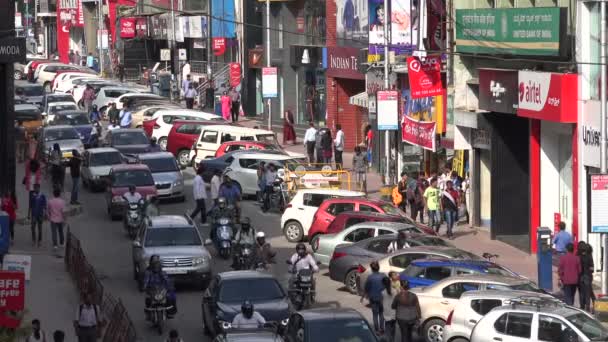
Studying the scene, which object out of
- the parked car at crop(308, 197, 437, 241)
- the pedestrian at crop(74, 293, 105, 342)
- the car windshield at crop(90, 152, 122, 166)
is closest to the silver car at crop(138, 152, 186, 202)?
the car windshield at crop(90, 152, 122, 166)

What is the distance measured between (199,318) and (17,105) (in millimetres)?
34539

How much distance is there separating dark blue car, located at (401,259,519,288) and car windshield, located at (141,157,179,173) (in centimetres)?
1653

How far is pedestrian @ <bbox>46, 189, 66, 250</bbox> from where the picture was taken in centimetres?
3322

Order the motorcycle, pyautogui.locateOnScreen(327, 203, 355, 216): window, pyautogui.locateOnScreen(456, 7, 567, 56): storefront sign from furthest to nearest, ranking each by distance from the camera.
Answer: pyautogui.locateOnScreen(327, 203, 355, 216): window
pyautogui.locateOnScreen(456, 7, 567, 56): storefront sign
the motorcycle

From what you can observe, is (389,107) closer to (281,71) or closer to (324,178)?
(324,178)

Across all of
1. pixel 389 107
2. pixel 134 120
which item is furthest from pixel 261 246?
pixel 134 120

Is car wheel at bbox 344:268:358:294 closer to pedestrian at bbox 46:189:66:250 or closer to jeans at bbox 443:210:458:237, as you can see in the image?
jeans at bbox 443:210:458:237

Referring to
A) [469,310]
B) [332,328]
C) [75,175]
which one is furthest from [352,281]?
[75,175]

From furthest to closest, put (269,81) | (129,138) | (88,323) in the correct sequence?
1. (269,81)
2. (129,138)
3. (88,323)

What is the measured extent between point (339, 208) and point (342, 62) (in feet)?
70.5

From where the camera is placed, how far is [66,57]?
387 feet

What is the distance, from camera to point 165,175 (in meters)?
41.2

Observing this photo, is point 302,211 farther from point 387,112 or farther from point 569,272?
point 569,272

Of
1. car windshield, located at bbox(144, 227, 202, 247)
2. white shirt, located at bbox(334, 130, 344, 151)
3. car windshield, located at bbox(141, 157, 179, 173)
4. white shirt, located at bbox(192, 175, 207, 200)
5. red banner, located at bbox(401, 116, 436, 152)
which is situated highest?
red banner, located at bbox(401, 116, 436, 152)
